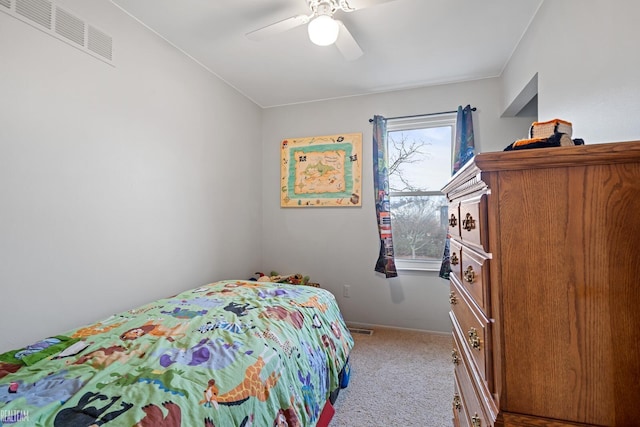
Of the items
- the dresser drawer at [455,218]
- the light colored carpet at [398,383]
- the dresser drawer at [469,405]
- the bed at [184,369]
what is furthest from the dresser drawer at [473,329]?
the light colored carpet at [398,383]

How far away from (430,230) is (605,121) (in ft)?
6.32

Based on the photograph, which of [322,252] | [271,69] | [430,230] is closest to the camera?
[271,69]

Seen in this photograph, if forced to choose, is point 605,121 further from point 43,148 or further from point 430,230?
point 43,148

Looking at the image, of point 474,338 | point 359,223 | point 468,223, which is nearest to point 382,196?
point 359,223

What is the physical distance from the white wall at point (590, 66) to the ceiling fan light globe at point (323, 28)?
1192 mm

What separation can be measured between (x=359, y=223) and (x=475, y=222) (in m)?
2.31

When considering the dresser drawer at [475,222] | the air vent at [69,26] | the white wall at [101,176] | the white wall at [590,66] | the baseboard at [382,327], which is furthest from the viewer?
the baseboard at [382,327]

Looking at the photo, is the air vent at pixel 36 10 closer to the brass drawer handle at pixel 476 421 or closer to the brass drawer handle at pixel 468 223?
the brass drawer handle at pixel 468 223

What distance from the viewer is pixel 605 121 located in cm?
114

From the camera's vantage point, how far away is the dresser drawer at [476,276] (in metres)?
0.72

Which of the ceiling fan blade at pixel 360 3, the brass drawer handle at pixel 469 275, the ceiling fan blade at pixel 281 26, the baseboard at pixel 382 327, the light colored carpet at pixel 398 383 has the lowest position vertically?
the light colored carpet at pixel 398 383

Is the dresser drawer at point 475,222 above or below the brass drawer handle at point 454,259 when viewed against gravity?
above

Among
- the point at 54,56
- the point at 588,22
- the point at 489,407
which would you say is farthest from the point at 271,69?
the point at 489,407

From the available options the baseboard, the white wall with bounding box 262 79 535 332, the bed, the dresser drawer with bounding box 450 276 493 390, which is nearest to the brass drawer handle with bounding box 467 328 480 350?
the dresser drawer with bounding box 450 276 493 390
